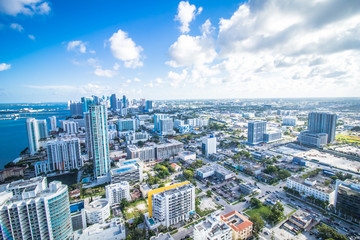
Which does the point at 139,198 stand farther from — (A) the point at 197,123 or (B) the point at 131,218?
(A) the point at 197,123

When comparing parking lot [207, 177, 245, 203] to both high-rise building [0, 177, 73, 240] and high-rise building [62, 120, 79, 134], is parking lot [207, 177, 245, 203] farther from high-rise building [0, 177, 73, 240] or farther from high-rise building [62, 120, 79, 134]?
high-rise building [62, 120, 79, 134]

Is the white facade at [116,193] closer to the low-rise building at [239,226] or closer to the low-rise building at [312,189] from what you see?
the low-rise building at [239,226]

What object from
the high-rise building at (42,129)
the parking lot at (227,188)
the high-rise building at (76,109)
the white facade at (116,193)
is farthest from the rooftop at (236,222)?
the high-rise building at (76,109)

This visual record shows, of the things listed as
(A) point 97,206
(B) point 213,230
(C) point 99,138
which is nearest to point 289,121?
(B) point 213,230

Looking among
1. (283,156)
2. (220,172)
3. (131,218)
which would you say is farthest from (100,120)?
(283,156)

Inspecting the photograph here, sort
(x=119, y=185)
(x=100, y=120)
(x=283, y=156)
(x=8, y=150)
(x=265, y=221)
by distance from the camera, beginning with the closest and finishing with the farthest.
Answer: (x=265, y=221)
(x=119, y=185)
(x=100, y=120)
(x=283, y=156)
(x=8, y=150)

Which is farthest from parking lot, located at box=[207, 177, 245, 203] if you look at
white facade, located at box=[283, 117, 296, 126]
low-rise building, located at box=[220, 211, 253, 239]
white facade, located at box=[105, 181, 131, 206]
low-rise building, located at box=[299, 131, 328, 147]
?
white facade, located at box=[283, 117, 296, 126]
